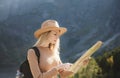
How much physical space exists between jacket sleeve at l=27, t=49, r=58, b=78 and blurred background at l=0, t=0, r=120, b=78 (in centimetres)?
896

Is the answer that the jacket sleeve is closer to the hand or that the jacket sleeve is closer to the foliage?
the hand

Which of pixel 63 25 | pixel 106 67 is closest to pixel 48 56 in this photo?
pixel 106 67

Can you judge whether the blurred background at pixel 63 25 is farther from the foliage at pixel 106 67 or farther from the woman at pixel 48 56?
the woman at pixel 48 56

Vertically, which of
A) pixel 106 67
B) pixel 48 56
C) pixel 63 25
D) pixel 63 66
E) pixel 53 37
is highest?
pixel 63 25

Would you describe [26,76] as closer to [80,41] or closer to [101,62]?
[101,62]

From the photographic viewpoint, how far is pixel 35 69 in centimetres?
242

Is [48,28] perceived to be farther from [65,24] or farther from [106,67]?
[65,24]

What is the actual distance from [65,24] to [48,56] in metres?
10.1

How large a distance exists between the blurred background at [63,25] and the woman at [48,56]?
884 centimetres

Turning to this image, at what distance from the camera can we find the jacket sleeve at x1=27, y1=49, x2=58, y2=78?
238 cm

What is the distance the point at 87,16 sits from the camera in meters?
12.4

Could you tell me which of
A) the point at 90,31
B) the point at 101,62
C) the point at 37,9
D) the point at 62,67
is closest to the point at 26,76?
the point at 62,67

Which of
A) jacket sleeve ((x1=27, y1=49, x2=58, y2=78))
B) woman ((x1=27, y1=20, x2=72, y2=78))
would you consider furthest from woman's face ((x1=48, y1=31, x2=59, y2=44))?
jacket sleeve ((x1=27, y1=49, x2=58, y2=78))

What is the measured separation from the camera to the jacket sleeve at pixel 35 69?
93.7 inches
